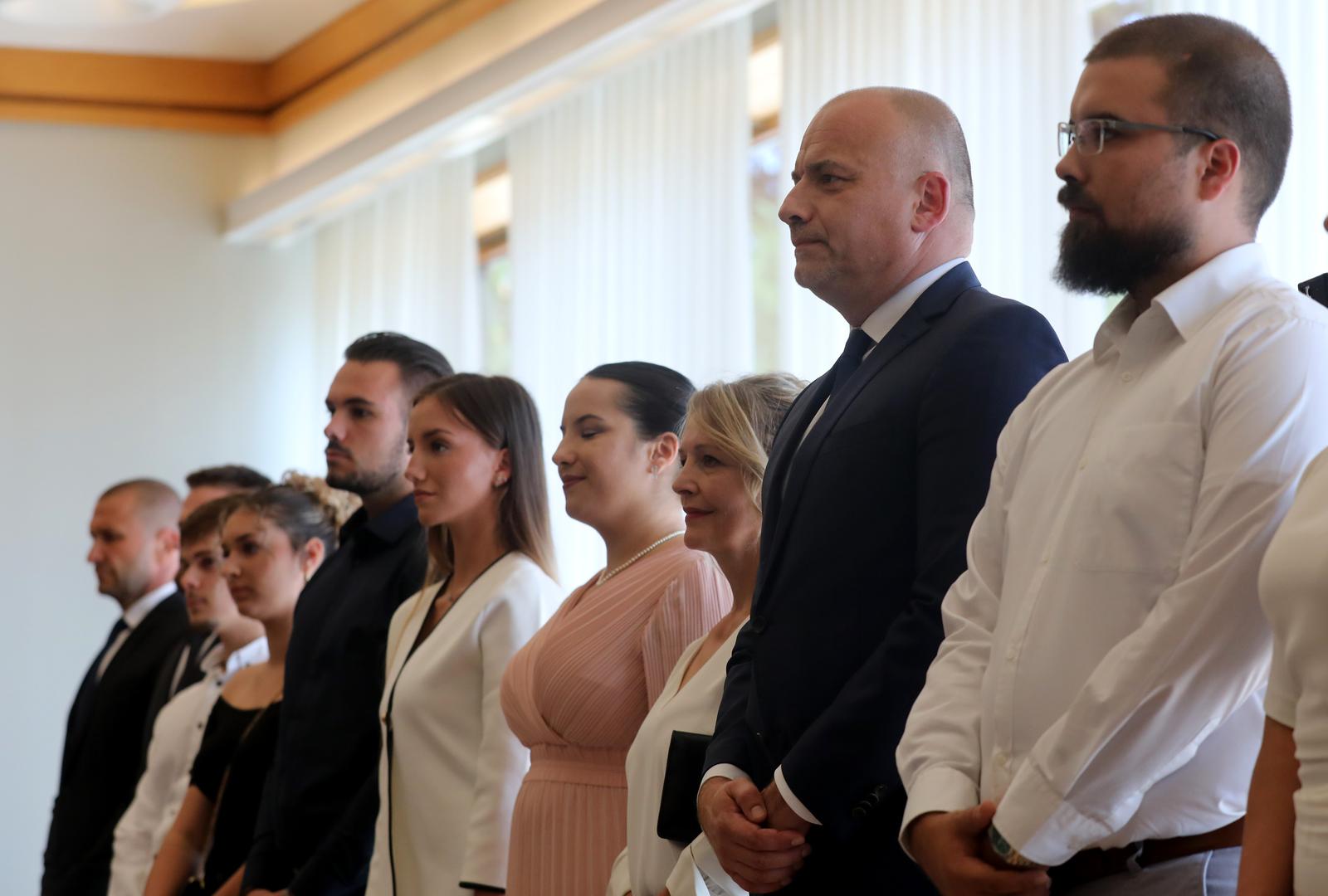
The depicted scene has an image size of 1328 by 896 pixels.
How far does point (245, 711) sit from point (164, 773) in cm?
49

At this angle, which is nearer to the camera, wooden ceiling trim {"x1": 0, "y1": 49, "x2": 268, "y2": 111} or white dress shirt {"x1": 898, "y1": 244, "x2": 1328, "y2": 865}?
white dress shirt {"x1": 898, "y1": 244, "x2": 1328, "y2": 865}

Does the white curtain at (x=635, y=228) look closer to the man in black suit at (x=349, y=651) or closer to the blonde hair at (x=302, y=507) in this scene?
the blonde hair at (x=302, y=507)

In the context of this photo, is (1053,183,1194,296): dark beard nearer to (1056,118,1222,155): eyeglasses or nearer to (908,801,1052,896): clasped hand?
(1056,118,1222,155): eyeglasses

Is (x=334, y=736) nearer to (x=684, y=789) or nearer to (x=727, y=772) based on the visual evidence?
(x=684, y=789)

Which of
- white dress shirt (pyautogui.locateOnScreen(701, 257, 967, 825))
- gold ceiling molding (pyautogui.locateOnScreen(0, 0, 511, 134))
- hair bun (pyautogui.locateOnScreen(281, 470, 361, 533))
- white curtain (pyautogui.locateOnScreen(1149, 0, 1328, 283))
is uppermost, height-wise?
gold ceiling molding (pyautogui.locateOnScreen(0, 0, 511, 134))

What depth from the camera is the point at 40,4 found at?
6352mm

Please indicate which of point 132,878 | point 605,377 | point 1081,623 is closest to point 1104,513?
point 1081,623

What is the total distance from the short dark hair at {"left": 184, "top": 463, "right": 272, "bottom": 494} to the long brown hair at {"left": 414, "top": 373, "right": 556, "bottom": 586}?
2111mm

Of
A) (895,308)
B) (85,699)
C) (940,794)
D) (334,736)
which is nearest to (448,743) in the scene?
(334,736)

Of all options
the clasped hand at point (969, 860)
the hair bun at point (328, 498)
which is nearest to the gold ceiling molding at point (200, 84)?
the hair bun at point (328, 498)

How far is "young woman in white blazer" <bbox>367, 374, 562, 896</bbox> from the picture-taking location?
3.33m

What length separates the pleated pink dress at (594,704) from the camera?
2967mm

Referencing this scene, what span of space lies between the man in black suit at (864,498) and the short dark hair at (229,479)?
3492 millimetres

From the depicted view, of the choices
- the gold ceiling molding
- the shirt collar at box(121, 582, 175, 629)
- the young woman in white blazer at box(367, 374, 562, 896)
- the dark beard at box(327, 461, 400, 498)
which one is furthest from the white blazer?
the gold ceiling molding
